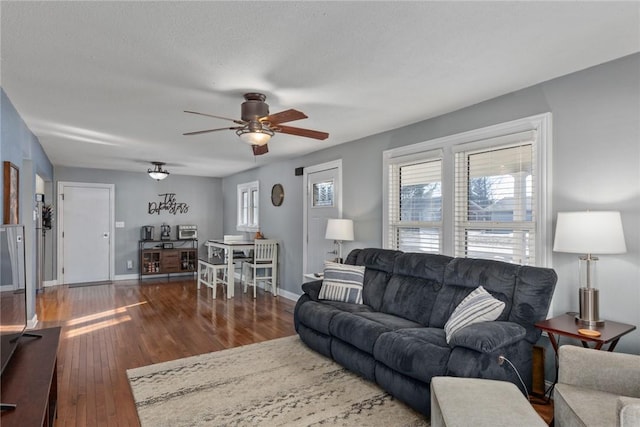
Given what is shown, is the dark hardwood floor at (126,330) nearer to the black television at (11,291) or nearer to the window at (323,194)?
the black television at (11,291)

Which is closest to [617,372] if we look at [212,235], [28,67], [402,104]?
[402,104]

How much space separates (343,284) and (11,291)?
102 inches

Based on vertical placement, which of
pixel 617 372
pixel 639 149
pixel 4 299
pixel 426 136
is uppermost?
pixel 426 136

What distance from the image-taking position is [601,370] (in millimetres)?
1894

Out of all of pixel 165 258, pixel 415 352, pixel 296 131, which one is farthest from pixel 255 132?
pixel 165 258

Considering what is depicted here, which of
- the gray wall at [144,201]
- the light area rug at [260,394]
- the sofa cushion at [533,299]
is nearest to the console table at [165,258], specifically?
the gray wall at [144,201]

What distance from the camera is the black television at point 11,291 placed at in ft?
6.08

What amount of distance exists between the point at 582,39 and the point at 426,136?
1.74 m

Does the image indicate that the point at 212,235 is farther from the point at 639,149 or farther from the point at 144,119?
the point at 639,149

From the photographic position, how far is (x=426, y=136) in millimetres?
3836

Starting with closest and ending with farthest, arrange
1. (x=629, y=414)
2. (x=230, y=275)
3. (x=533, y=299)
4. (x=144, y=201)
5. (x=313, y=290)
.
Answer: (x=629, y=414)
(x=533, y=299)
(x=313, y=290)
(x=230, y=275)
(x=144, y=201)

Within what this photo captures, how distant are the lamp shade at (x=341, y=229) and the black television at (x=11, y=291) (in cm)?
301

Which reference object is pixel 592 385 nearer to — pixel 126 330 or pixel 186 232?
pixel 126 330

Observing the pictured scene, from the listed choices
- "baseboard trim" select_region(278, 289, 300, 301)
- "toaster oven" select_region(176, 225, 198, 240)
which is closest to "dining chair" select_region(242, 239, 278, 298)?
"baseboard trim" select_region(278, 289, 300, 301)
